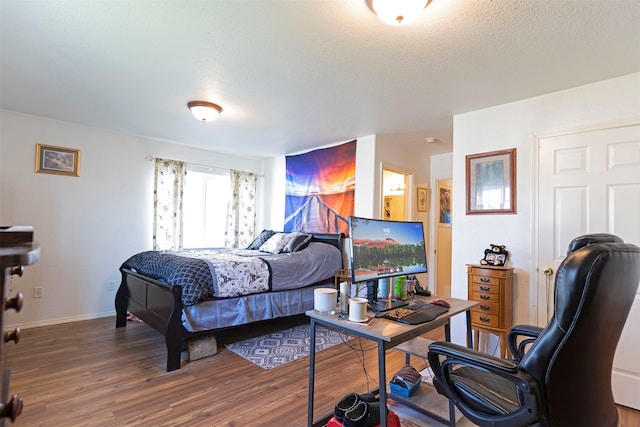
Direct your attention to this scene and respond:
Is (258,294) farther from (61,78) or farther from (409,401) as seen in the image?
(61,78)

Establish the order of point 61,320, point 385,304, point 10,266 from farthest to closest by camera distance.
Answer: point 61,320
point 385,304
point 10,266

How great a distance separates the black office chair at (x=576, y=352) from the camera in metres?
1.04

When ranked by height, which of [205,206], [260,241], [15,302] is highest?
[205,206]

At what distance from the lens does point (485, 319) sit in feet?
9.08

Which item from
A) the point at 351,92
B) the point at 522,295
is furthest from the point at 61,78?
the point at 522,295

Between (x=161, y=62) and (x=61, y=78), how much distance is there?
40.6 inches

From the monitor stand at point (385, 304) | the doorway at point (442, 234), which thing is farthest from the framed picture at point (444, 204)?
the monitor stand at point (385, 304)

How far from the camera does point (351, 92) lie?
286 centimetres

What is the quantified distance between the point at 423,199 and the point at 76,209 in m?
4.66

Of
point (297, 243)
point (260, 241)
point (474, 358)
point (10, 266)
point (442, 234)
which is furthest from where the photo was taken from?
point (442, 234)

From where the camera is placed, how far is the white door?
2359mm

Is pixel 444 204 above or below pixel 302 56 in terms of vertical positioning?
below

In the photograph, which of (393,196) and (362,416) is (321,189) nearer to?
(393,196)

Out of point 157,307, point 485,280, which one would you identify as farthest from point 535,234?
point 157,307
